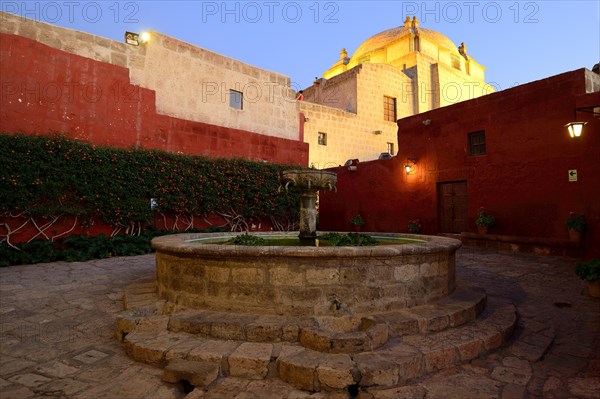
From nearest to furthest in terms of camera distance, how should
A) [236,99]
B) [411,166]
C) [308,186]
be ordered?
[308,186], [411,166], [236,99]

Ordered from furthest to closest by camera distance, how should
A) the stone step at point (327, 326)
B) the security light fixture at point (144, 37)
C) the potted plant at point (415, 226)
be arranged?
the potted plant at point (415, 226), the security light fixture at point (144, 37), the stone step at point (327, 326)

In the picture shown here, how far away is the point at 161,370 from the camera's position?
2.73 metres

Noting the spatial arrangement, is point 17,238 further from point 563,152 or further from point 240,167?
point 563,152

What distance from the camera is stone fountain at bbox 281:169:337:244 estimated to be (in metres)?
4.86

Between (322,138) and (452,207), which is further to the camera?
(322,138)

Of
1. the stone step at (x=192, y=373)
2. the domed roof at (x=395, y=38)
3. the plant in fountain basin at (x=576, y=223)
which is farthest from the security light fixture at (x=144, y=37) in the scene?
the domed roof at (x=395, y=38)

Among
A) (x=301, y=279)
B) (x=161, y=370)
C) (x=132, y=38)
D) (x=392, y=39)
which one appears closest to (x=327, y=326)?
(x=301, y=279)

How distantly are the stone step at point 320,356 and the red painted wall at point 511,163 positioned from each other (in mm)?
6362

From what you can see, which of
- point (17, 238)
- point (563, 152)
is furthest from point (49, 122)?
point (563, 152)

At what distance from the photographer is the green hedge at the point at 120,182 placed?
744cm

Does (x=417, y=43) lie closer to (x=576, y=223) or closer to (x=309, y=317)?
(x=576, y=223)

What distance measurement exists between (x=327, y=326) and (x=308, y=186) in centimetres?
225

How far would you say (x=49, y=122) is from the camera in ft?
27.2

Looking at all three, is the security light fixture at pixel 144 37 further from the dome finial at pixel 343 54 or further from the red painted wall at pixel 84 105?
the dome finial at pixel 343 54
